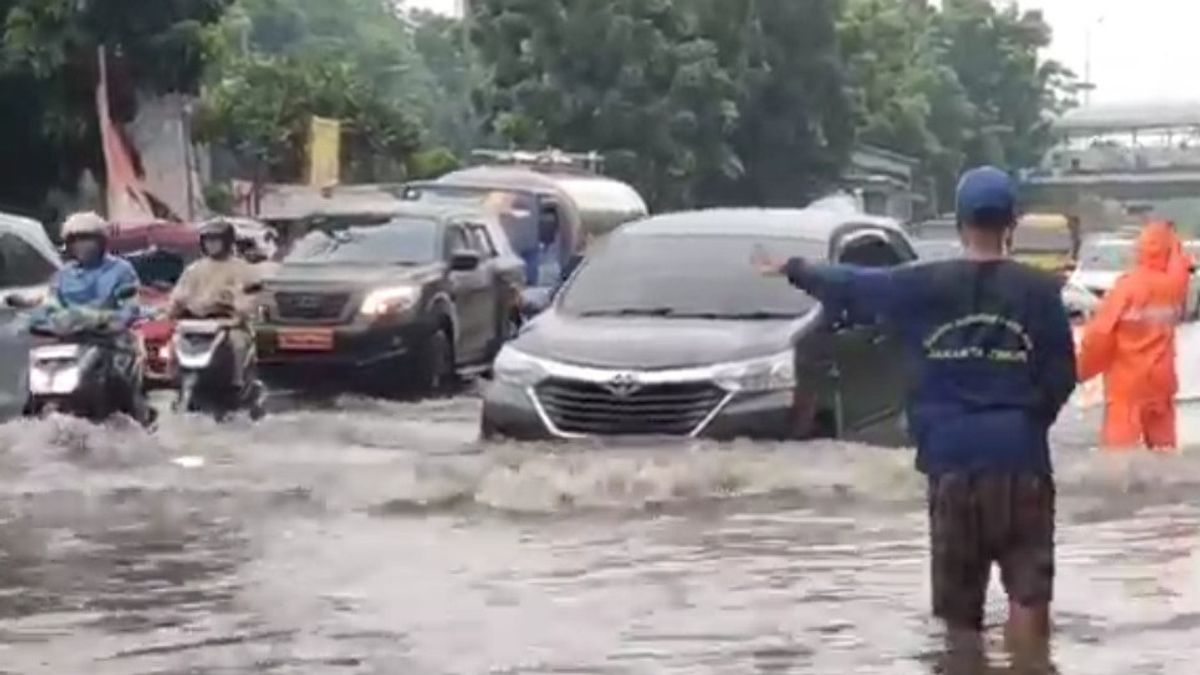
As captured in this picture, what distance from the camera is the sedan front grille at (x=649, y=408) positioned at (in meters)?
14.2

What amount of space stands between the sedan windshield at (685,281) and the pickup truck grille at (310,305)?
6.42 meters

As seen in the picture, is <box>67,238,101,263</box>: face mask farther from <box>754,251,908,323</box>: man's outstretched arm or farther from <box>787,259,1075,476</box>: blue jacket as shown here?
<box>787,259,1075,476</box>: blue jacket

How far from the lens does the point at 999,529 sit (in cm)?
796

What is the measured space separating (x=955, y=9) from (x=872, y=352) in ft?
269

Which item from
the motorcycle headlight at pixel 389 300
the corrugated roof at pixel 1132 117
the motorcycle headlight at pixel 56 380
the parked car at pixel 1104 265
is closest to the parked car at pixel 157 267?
the motorcycle headlight at pixel 389 300

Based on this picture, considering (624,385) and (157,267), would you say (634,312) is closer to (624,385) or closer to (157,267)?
(624,385)

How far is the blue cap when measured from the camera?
7.80 m

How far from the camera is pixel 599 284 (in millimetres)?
15828

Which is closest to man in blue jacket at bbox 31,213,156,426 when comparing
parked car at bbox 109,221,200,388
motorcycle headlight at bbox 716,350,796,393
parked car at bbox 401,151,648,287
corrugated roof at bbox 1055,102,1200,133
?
parked car at bbox 109,221,200,388

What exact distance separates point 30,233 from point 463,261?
534cm

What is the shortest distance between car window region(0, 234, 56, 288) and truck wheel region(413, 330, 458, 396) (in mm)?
5380

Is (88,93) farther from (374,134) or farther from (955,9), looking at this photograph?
(955,9)

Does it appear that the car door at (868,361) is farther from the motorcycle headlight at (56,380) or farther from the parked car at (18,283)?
the parked car at (18,283)

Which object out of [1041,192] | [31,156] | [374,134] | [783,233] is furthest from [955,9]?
[783,233]
